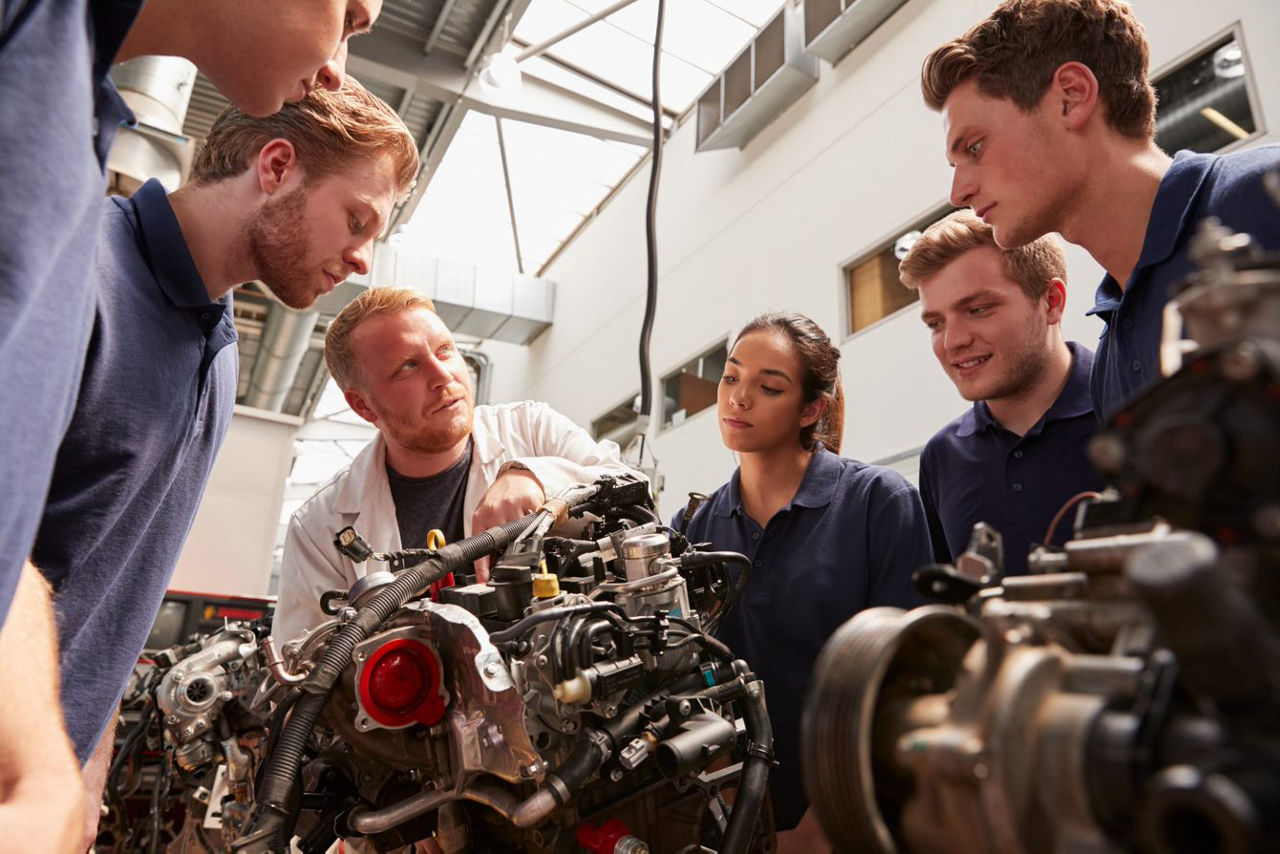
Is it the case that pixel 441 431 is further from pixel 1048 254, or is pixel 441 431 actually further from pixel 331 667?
pixel 1048 254

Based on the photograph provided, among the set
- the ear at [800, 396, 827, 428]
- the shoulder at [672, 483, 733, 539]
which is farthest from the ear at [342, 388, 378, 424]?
the ear at [800, 396, 827, 428]

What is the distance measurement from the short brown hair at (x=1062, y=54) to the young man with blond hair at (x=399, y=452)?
123 centimetres

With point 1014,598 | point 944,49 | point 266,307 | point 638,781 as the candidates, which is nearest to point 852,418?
point 944,49

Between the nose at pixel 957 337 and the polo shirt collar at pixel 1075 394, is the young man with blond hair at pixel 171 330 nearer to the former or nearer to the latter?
the nose at pixel 957 337

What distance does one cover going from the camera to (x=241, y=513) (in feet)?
23.4

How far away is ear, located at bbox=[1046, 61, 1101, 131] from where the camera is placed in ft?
5.14

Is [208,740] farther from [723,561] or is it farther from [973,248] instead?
[973,248]

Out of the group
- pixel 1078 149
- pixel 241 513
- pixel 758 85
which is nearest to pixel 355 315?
pixel 1078 149

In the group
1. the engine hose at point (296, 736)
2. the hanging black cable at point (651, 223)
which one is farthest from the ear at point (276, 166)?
the hanging black cable at point (651, 223)

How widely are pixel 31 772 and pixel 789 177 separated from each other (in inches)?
255

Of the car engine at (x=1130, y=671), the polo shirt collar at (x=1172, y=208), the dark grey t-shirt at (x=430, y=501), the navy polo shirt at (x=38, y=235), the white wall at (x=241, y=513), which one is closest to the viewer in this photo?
the car engine at (x=1130, y=671)

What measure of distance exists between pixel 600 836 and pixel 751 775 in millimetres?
236

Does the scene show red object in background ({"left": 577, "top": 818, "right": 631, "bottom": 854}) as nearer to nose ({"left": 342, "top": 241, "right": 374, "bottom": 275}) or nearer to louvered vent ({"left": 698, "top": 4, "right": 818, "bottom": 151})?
nose ({"left": 342, "top": 241, "right": 374, "bottom": 275})

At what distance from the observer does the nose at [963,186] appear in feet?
5.42
